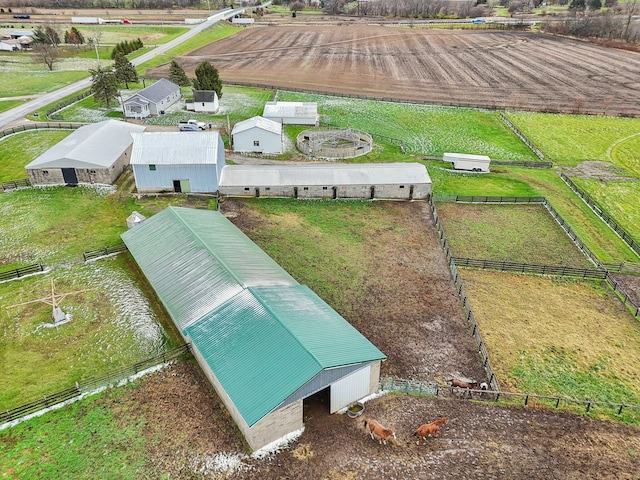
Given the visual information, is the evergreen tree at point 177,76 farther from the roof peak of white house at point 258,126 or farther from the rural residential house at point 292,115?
the roof peak of white house at point 258,126

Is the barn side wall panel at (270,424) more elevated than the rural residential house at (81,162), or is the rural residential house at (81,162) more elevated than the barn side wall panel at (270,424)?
the rural residential house at (81,162)

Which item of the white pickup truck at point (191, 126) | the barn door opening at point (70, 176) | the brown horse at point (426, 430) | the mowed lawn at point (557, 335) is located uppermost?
the white pickup truck at point (191, 126)

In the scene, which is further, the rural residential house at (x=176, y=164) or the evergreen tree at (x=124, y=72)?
the evergreen tree at (x=124, y=72)

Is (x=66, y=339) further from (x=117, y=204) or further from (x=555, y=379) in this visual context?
(x=555, y=379)

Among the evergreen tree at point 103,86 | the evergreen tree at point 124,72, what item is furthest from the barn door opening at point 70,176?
the evergreen tree at point 124,72

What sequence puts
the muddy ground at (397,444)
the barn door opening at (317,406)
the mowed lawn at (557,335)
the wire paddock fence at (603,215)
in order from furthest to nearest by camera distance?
the wire paddock fence at (603,215), the mowed lawn at (557,335), the barn door opening at (317,406), the muddy ground at (397,444)

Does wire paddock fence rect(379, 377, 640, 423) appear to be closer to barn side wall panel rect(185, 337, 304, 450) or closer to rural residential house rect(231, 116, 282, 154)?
barn side wall panel rect(185, 337, 304, 450)

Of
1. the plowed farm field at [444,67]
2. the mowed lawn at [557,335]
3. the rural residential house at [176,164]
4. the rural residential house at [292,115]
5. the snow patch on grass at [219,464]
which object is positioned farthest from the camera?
the plowed farm field at [444,67]

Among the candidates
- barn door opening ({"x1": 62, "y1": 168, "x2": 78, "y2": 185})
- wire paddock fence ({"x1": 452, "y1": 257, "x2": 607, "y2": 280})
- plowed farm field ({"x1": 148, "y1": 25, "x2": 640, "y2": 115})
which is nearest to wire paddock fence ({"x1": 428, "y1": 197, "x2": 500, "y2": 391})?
wire paddock fence ({"x1": 452, "y1": 257, "x2": 607, "y2": 280})
